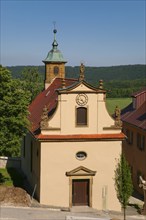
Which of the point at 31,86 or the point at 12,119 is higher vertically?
the point at 31,86

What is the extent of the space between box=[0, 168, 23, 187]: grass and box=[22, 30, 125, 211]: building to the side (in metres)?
3.95

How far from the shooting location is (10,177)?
112 ft

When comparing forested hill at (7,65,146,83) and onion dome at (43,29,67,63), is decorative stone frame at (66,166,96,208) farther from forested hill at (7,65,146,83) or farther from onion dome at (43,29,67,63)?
forested hill at (7,65,146,83)

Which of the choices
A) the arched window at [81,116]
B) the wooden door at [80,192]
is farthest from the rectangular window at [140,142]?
the wooden door at [80,192]

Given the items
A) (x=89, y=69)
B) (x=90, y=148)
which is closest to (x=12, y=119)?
(x=90, y=148)

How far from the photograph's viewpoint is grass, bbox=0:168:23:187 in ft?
103

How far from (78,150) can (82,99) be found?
12.1ft

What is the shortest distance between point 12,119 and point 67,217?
772 centimetres

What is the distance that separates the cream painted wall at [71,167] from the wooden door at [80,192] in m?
0.55

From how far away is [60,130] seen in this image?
27.7 m

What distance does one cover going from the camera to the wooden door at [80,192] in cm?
2789

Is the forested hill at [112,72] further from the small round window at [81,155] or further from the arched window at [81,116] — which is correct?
the small round window at [81,155]

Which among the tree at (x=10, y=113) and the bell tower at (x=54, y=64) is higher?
the bell tower at (x=54, y=64)

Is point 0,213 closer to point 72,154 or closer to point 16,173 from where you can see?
point 72,154
